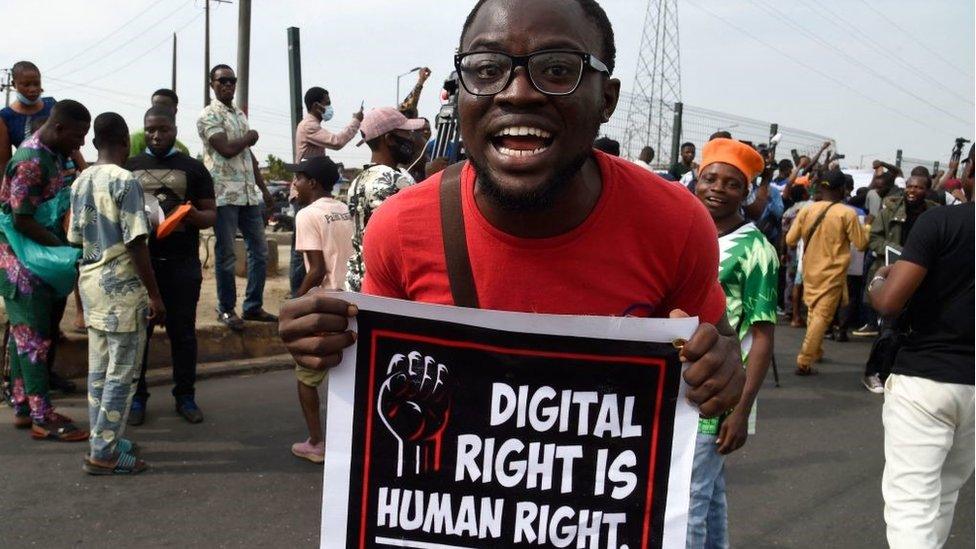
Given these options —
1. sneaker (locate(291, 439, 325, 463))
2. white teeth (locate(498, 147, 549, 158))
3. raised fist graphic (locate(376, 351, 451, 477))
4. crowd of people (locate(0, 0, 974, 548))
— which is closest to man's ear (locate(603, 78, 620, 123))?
crowd of people (locate(0, 0, 974, 548))

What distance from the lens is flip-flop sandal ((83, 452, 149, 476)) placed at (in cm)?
496

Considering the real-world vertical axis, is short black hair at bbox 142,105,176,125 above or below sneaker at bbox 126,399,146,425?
above

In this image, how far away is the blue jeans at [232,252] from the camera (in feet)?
24.6

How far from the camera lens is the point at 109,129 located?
490 cm

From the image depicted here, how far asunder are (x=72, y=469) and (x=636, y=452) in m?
4.09

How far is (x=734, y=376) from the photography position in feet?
6.16

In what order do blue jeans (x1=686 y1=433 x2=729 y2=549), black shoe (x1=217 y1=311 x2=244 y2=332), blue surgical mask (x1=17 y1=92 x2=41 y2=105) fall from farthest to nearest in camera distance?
1. black shoe (x1=217 y1=311 x2=244 y2=332)
2. blue surgical mask (x1=17 y1=92 x2=41 y2=105)
3. blue jeans (x1=686 y1=433 x2=729 y2=549)

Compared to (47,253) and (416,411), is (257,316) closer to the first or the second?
(47,253)

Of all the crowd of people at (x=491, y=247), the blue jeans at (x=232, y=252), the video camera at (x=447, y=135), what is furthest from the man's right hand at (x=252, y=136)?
the video camera at (x=447, y=135)

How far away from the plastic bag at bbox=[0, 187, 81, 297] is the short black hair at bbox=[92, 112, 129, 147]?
75 centimetres

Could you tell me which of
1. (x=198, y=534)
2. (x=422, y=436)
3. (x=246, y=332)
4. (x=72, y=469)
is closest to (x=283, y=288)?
(x=246, y=332)

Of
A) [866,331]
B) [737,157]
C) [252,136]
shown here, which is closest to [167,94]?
[252,136]

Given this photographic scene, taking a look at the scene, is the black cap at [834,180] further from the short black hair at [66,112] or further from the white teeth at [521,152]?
the white teeth at [521,152]

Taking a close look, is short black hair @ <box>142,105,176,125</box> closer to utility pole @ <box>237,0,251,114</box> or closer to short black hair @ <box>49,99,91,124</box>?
short black hair @ <box>49,99,91,124</box>
